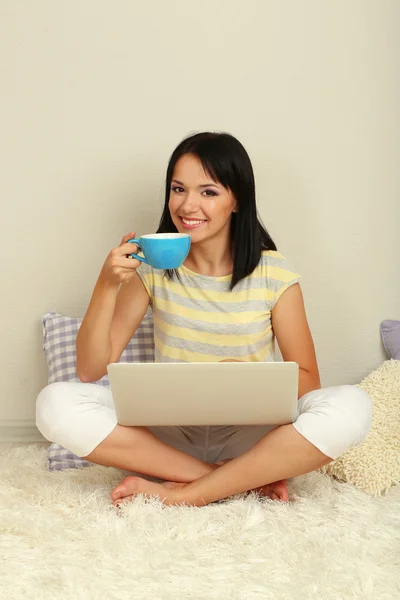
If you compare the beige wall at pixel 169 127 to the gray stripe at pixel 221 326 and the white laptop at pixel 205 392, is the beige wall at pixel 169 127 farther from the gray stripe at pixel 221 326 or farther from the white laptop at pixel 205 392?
the white laptop at pixel 205 392

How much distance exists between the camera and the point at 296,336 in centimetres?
194

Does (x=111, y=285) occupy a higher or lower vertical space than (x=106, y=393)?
higher

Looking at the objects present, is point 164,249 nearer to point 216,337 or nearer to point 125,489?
point 216,337

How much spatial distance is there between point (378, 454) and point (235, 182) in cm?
76

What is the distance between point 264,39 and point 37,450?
1.35 metres

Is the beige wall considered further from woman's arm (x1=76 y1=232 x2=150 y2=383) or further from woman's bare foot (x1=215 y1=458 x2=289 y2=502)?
woman's bare foot (x1=215 y1=458 x2=289 y2=502)

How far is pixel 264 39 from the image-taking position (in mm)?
2270

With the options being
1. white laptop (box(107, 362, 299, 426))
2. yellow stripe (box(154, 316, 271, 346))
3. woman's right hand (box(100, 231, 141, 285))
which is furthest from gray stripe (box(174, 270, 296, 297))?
white laptop (box(107, 362, 299, 426))

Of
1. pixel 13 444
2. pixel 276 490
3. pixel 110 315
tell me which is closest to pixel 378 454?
pixel 276 490

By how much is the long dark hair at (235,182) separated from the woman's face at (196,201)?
0.02 meters

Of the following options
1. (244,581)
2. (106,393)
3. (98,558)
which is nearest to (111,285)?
(106,393)

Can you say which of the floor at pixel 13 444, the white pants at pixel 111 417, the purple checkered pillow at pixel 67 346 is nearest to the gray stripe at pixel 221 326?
the white pants at pixel 111 417

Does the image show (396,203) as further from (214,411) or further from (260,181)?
(214,411)

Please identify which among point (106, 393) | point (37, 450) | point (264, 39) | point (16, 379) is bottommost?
point (37, 450)
